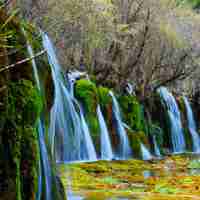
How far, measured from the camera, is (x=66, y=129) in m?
15.3

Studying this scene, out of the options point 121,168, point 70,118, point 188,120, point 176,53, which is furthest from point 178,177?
point 188,120

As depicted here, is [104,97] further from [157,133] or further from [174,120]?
[174,120]

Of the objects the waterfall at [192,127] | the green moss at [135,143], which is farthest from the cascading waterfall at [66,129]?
the waterfall at [192,127]

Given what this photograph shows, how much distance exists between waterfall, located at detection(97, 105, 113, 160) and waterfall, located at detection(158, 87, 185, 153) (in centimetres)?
871

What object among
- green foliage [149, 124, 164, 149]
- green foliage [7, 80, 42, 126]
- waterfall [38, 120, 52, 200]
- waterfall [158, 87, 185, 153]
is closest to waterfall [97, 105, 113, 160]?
green foliage [149, 124, 164, 149]

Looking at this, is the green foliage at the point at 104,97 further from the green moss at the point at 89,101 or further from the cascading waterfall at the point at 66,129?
the cascading waterfall at the point at 66,129

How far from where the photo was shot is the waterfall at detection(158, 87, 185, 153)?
1088 inches

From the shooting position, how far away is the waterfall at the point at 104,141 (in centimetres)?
1817

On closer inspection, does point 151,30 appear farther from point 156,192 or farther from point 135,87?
point 156,192

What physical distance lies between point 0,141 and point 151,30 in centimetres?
2036

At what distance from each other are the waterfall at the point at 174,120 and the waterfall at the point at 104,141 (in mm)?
8715

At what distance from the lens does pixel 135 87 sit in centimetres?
2688

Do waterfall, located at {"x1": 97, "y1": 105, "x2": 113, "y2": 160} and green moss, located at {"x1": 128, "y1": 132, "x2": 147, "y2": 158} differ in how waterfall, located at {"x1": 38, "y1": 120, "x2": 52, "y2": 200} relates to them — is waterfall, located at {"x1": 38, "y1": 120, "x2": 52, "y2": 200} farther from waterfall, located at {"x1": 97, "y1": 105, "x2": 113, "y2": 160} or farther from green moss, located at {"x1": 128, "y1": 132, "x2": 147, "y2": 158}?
green moss, located at {"x1": 128, "y1": 132, "x2": 147, "y2": 158}


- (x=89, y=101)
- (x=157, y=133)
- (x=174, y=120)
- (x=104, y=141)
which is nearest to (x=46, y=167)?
(x=104, y=141)
